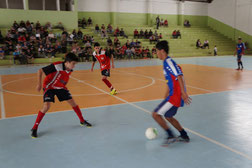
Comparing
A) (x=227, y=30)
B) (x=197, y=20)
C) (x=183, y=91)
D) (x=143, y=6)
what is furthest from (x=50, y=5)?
(x=227, y=30)

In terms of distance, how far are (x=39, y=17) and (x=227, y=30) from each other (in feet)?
90.5

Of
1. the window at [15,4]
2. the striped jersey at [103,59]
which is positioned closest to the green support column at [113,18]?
the window at [15,4]

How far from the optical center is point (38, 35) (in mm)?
21234

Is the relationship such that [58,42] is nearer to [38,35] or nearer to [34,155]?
[38,35]

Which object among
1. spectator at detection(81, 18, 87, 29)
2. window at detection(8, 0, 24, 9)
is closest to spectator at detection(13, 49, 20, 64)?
window at detection(8, 0, 24, 9)


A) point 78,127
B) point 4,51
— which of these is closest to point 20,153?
point 78,127

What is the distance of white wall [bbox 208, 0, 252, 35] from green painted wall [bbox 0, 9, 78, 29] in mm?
23597

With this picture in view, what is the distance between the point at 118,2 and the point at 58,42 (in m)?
13.6

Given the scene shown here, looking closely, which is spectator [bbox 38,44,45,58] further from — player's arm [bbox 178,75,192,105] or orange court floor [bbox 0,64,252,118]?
player's arm [bbox 178,75,192,105]

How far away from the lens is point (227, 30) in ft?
120

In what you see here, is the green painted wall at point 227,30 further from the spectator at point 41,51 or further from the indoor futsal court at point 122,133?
the indoor futsal court at point 122,133

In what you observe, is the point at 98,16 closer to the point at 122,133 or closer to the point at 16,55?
the point at 16,55

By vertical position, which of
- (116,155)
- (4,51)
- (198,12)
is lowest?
(116,155)

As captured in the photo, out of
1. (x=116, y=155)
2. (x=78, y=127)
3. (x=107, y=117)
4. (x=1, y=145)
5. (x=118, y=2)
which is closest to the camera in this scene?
(x=116, y=155)
